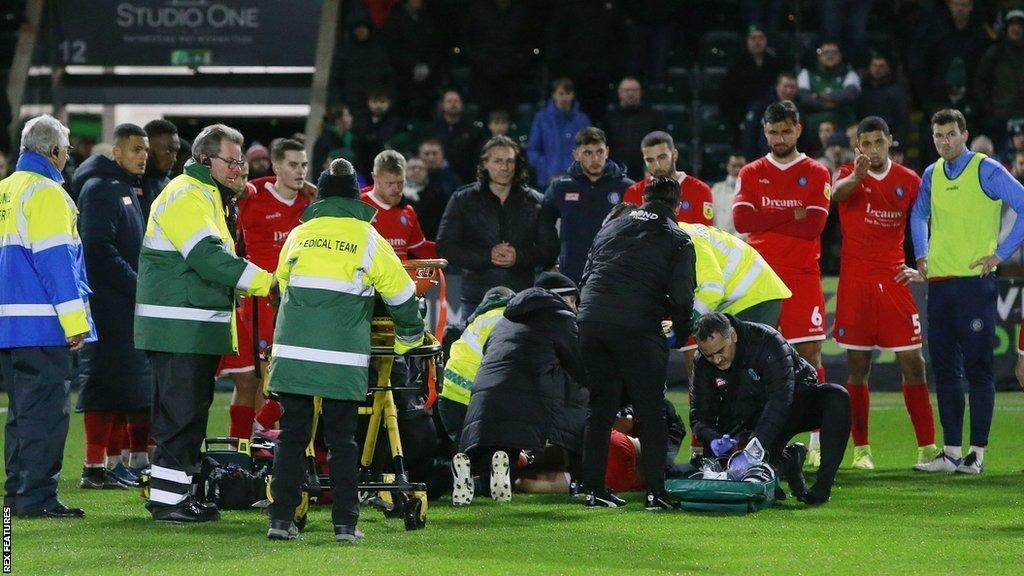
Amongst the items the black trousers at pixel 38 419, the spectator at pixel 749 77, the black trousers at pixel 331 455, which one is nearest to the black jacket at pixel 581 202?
the black trousers at pixel 38 419

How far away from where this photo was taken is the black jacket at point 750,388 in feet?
29.4

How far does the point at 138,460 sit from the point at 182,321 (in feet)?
7.86

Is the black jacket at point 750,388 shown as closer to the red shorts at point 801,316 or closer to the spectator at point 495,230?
the red shorts at point 801,316

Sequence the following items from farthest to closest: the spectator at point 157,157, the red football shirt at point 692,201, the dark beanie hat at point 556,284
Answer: the red football shirt at point 692,201, the spectator at point 157,157, the dark beanie hat at point 556,284

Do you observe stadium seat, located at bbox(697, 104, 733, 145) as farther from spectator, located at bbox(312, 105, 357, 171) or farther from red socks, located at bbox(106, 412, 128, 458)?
red socks, located at bbox(106, 412, 128, 458)

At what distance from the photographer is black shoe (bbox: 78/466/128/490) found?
10023 millimetres

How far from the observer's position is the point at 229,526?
8367 mm

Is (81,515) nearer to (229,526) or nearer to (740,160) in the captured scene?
(229,526)

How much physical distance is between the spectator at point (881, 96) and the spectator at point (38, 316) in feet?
36.1

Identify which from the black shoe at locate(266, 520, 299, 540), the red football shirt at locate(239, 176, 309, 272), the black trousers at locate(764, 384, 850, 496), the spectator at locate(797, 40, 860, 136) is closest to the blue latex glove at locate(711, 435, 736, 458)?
the black trousers at locate(764, 384, 850, 496)

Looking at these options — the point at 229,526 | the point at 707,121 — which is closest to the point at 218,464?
the point at 229,526

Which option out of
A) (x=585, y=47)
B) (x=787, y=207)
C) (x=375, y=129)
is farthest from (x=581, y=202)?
(x=585, y=47)

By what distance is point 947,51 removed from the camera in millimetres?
18734

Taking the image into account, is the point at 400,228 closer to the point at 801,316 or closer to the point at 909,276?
the point at 801,316
